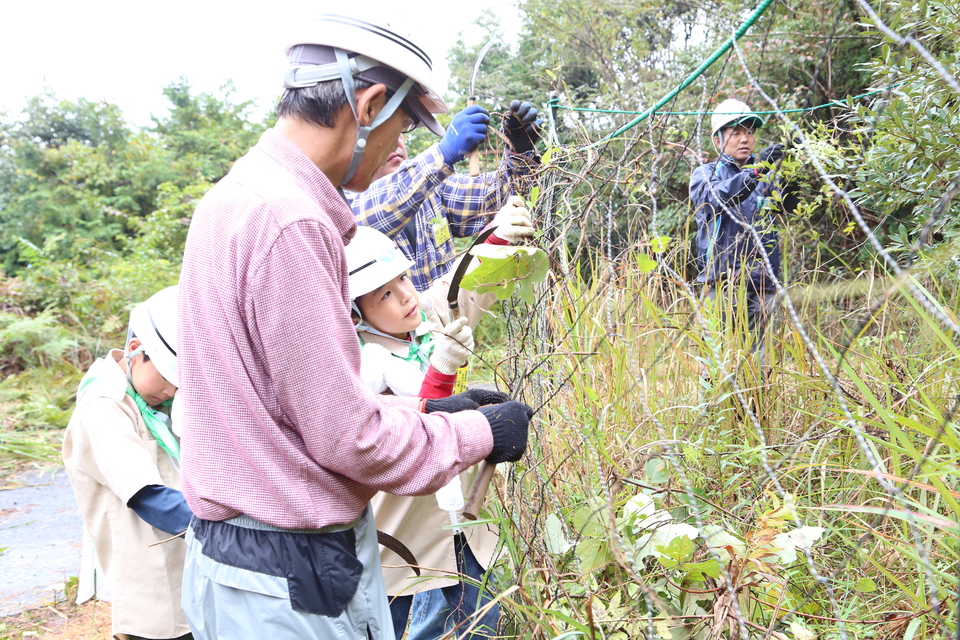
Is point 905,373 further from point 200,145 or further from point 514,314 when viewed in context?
point 200,145

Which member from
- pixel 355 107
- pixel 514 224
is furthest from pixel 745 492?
pixel 355 107

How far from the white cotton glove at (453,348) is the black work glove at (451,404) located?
14 centimetres

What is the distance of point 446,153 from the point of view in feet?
8.93

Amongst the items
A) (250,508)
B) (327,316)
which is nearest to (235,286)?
(327,316)

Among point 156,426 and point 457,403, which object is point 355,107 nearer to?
point 457,403

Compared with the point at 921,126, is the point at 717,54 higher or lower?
Answer: higher

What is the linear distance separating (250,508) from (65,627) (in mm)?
2663

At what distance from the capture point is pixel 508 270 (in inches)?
60.8

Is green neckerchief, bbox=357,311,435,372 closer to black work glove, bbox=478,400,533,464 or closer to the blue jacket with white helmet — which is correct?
black work glove, bbox=478,400,533,464

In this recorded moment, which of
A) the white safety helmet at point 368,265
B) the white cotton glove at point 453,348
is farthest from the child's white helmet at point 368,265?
the white cotton glove at point 453,348

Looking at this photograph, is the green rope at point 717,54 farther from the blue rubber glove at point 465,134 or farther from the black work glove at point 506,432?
the blue rubber glove at point 465,134

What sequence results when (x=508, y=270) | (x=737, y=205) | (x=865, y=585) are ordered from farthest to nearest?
(x=737, y=205), (x=508, y=270), (x=865, y=585)

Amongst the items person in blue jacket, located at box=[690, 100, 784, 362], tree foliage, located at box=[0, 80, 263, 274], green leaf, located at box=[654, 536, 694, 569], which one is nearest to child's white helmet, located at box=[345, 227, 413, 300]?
green leaf, located at box=[654, 536, 694, 569]

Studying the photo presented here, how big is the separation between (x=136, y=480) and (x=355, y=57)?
1.32 meters
